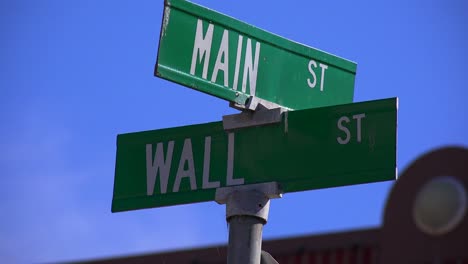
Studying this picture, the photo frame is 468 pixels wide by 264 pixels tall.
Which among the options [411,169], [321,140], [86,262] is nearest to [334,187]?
[321,140]

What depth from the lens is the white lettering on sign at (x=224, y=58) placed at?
5449mm

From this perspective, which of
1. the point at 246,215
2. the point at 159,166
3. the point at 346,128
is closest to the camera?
the point at 246,215

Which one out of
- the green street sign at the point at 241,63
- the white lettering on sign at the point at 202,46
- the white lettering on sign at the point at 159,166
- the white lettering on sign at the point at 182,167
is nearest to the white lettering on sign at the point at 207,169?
the white lettering on sign at the point at 182,167

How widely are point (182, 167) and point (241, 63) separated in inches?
21.5

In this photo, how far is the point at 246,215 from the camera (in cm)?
527

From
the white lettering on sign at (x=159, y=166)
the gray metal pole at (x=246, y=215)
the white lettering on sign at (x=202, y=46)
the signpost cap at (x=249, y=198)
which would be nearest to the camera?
the gray metal pole at (x=246, y=215)

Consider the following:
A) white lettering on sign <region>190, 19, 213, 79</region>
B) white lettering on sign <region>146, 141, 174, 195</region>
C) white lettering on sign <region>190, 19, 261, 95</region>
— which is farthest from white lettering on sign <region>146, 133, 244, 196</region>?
white lettering on sign <region>190, 19, 213, 79</region>

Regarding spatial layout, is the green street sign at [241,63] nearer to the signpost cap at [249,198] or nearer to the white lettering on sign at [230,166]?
the white lettering on sign at [230,166]

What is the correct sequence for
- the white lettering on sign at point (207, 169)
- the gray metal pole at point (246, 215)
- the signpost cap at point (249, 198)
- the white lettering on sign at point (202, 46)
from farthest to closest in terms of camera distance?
the white lettering on sign at point (207, 169) → the white lettering on sign at point (202, 46) → the signpost cap at point (249, 198) → the gray metal pole at point (246, 215)

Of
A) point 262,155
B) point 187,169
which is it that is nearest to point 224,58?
point 262,155

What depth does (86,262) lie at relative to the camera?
17.7 meters

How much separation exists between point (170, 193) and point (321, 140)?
726mm

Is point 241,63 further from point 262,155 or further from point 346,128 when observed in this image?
point 346,128

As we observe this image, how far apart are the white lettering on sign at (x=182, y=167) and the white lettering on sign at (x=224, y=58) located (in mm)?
268
